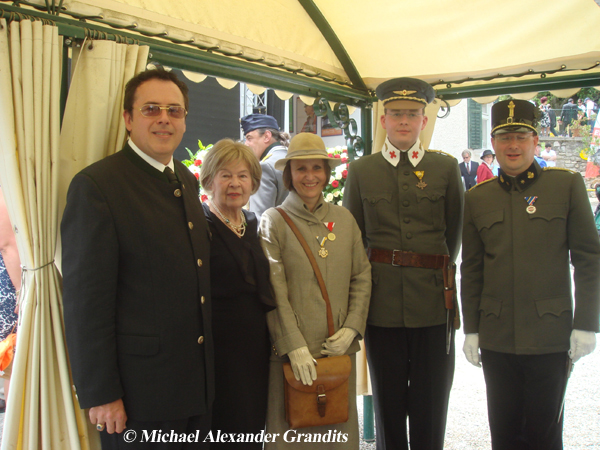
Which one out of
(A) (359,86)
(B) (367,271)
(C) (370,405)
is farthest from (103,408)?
(A) (359,86)

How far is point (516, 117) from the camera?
241 centimetres

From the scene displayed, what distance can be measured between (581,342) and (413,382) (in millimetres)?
778

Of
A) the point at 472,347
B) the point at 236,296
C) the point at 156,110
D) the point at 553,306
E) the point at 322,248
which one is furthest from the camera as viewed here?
the point at 472,347

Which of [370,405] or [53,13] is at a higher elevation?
[53,13]

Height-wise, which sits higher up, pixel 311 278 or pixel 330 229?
pixel 330 229

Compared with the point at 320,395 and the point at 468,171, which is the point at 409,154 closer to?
the point at 320,395

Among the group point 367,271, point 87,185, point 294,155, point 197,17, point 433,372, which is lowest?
point 433,372

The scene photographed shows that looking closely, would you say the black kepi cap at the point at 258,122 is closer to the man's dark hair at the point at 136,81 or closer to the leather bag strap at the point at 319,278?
the leather bag strap at the point at 319,278

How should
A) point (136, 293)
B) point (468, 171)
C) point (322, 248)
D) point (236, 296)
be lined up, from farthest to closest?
point (468, 171)
point (322, 248)
point (236, 296)
point (136, 293)

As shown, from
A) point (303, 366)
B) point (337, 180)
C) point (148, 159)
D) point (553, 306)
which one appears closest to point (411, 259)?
point (553, 306)

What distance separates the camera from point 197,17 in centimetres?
251

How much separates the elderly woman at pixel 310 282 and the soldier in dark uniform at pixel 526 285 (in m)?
0.57

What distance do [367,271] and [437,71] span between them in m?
1.72

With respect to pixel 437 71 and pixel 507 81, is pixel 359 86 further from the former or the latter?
pixel 507 81
